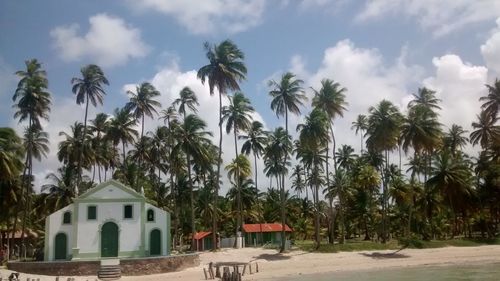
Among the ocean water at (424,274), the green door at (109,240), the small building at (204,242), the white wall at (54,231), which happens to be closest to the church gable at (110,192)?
the green door at (109,240)

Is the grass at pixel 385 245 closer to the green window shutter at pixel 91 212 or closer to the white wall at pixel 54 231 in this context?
the green window shutter at pixel 91 212

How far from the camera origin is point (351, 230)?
283ft

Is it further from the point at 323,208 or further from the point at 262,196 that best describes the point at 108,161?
the point at 323,208

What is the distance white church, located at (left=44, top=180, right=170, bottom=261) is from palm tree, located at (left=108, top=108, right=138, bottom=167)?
18.6 m

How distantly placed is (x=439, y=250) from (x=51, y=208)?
145ft

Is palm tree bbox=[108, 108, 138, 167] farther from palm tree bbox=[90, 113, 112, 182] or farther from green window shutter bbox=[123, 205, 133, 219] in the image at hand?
green window shutter bbox=[123, 205, 133, 219]

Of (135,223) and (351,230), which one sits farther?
(351,230)

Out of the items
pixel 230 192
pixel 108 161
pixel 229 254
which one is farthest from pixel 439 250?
pixel 108 161

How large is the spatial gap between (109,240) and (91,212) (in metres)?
2.85

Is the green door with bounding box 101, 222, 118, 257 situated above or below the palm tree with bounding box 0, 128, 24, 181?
below

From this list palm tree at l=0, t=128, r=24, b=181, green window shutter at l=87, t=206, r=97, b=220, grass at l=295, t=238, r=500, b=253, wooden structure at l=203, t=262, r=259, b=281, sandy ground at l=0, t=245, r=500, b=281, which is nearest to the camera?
wooden structure at l=203, t=262, r=259, b=281

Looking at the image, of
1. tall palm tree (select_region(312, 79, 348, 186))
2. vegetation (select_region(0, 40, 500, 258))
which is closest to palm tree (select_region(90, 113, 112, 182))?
vegetation (select_region(0, 40, 500, 258))

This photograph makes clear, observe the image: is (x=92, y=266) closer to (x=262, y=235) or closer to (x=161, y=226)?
(x=161, y=226)

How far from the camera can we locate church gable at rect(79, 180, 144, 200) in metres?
43.9
